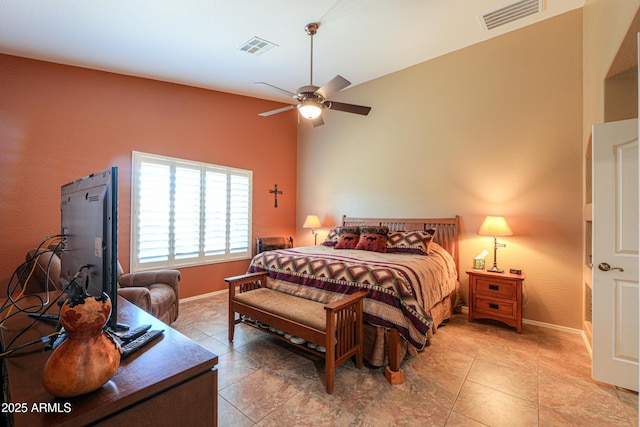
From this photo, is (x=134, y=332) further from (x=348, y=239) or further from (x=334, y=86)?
(x=348, y=239)

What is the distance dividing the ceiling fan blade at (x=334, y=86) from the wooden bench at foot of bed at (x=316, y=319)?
198cm

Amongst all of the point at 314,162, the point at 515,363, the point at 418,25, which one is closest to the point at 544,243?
the point at 515,363

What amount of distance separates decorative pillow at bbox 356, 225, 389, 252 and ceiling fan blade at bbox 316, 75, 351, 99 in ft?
6.58

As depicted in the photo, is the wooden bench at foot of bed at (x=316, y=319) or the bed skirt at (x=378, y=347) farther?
the bed skirt at (x=378, y=347)

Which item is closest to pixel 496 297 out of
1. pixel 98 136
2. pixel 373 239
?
pixel 373 239

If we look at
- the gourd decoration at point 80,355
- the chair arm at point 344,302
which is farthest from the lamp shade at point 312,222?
the gourd decoration at point 80,355

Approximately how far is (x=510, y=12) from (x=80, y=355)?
4484 mm

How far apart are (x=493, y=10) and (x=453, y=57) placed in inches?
38.9

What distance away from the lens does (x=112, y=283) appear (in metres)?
0.92

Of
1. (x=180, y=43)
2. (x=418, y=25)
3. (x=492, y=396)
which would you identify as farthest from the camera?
(x=418, y=25)

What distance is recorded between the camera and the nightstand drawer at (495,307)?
10.4 feet

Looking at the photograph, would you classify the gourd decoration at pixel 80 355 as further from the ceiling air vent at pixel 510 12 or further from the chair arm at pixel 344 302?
the ceiling air vent at pixel 510 12

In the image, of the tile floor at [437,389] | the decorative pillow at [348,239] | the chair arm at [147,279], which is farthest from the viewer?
the decorative pillow at [348,239]

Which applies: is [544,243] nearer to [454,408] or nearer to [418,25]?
[454,408]
